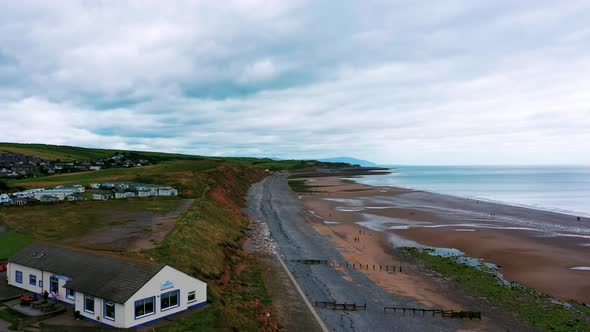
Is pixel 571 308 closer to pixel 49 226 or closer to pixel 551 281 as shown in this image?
pixel 551 281

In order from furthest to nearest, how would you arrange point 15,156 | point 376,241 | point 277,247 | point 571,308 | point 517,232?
point 15,156, point 517,232, point 376,241, point 277,247, point 571,308

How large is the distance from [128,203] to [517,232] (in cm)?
6644

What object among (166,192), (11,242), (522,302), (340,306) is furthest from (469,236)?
(166,192)

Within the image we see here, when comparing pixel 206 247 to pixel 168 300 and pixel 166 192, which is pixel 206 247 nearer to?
pixel 168 300

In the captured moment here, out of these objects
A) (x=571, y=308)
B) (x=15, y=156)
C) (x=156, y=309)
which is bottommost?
(x=571, y=308)

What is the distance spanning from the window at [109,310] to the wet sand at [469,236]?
2173 centimetres

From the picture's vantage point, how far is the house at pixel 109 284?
20391 mm

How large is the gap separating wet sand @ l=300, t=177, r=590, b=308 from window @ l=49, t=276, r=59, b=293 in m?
25.2

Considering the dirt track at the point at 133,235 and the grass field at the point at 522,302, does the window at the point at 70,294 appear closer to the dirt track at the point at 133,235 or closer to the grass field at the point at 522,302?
the dirt track at the point at 133,235

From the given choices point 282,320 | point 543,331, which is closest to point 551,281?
point 543,331

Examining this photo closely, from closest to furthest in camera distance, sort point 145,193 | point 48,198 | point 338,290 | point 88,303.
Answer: point 88,303, point 338,290, point 48,198, point 145,193

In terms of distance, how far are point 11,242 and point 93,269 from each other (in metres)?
22.3

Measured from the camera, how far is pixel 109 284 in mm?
21250

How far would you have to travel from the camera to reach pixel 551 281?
34.1 meters
